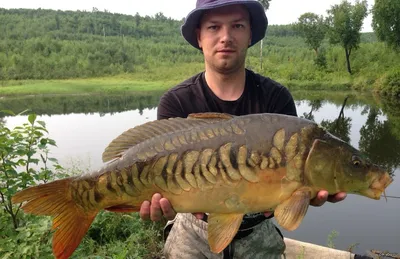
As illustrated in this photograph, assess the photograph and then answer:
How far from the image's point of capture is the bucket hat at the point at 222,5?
214 cm

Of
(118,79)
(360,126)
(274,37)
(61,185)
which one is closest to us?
(61,185)

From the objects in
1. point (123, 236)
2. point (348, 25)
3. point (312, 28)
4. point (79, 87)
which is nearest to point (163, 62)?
point (79, 87)

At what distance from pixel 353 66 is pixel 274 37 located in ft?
143

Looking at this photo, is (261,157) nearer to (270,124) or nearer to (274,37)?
(270,124)

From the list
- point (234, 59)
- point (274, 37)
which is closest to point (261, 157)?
point (234, 59)

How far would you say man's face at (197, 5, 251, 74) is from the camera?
85.1 inches

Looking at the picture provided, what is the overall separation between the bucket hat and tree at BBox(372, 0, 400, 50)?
88.0ft

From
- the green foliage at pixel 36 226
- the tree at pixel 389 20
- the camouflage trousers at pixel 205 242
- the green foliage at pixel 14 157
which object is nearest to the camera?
the camouflage trousers at pixel 205 242

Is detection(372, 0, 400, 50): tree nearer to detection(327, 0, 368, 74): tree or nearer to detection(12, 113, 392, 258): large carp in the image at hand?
detection(327, 0, 368, 74): tree

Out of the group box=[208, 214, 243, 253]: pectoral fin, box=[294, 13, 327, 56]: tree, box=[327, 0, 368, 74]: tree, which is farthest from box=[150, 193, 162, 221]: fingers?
box=[294, 13, 327, 56]: tree

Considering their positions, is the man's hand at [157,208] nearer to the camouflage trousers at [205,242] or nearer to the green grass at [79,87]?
the camouflage trousers at [205,242]

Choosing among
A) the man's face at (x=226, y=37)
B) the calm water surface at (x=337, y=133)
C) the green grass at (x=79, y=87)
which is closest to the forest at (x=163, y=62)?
the green grass at (x=79, y=87)

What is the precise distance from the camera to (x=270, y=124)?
174 centimetres

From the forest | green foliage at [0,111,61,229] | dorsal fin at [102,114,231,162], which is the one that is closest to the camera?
dorsal fin at [102,114,231,162]
